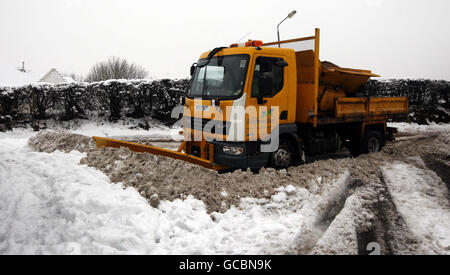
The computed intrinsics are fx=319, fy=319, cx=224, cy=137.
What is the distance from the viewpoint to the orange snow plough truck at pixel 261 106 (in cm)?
597

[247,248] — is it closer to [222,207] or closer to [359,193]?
[222,207]

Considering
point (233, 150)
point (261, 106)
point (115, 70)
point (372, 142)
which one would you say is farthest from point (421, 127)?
point (115, 70)

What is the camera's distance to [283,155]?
6.75 m

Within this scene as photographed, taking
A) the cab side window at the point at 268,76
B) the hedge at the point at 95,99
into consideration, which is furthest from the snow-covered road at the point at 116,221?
the hedge at the point at 95,99

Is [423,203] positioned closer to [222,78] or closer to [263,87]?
[263,87]

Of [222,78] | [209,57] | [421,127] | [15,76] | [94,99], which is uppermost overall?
[15,76]

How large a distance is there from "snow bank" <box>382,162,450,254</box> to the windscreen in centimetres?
341

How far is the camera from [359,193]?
5.74 m

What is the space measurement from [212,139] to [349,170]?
124 inches

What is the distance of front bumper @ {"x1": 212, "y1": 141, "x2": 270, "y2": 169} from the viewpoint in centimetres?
594

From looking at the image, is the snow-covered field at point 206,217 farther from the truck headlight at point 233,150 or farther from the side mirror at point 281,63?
the side mirror at point 281,63

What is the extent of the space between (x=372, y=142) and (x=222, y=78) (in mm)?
5381

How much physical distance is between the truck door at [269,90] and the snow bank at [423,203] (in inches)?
103
